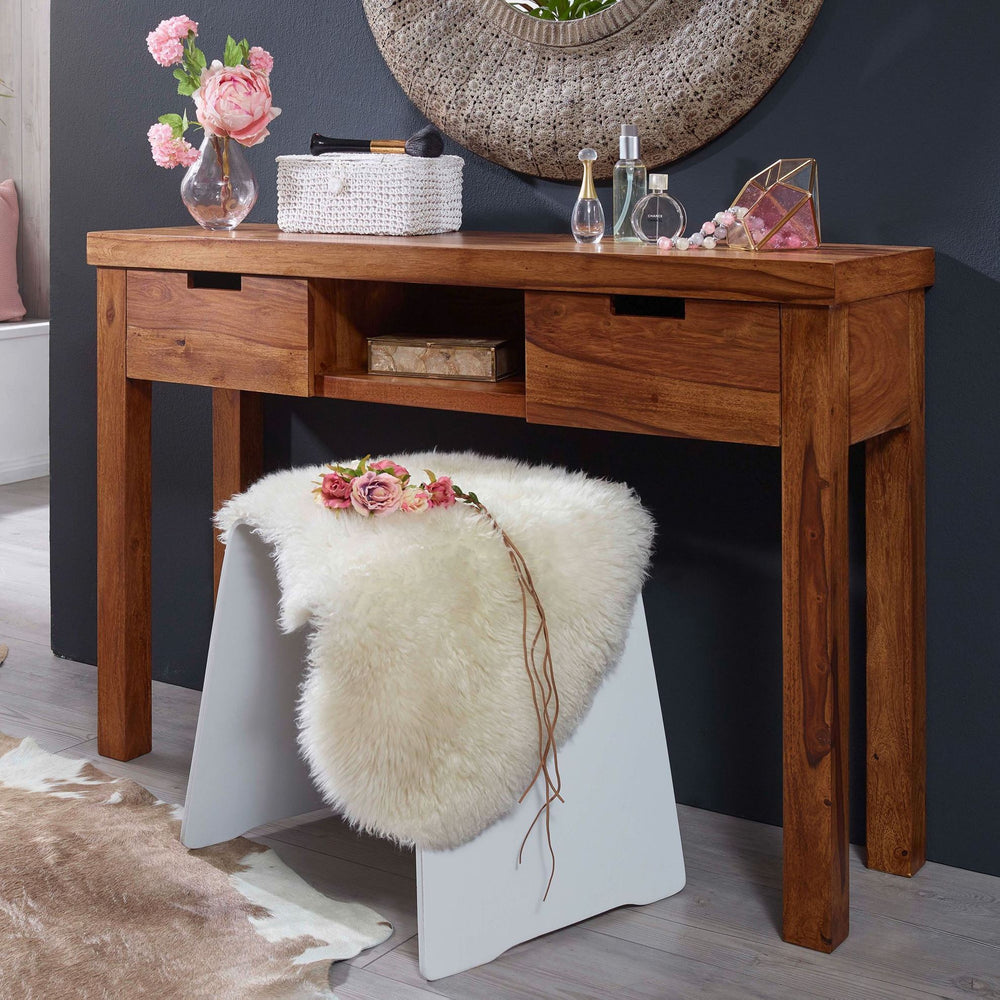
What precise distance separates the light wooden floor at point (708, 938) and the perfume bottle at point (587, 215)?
892 mm

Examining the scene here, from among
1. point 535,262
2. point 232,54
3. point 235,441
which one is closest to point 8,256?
point 235,441

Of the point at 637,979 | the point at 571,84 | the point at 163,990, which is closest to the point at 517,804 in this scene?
the point at 637,979

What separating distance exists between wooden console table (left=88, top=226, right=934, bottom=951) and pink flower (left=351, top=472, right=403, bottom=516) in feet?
0.75

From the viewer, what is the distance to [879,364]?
159cm

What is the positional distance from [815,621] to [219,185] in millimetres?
1149

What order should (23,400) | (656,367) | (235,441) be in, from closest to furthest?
(656,367) → (235,441) → (23,400)

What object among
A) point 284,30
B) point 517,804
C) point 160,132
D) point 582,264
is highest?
point 284,30

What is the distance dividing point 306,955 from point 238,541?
527 mm

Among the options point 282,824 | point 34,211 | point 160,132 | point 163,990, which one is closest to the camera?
point 163,990

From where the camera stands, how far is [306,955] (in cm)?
157

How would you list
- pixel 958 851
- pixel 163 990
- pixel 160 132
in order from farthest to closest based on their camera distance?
pixel 160 132 → pixel 958 851 → pixel 163 990

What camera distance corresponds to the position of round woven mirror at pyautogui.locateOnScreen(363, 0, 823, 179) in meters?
1.78

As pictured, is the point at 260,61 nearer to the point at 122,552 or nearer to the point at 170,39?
the point at 170,39

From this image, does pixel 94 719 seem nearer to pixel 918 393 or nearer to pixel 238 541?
pixel 238 541
